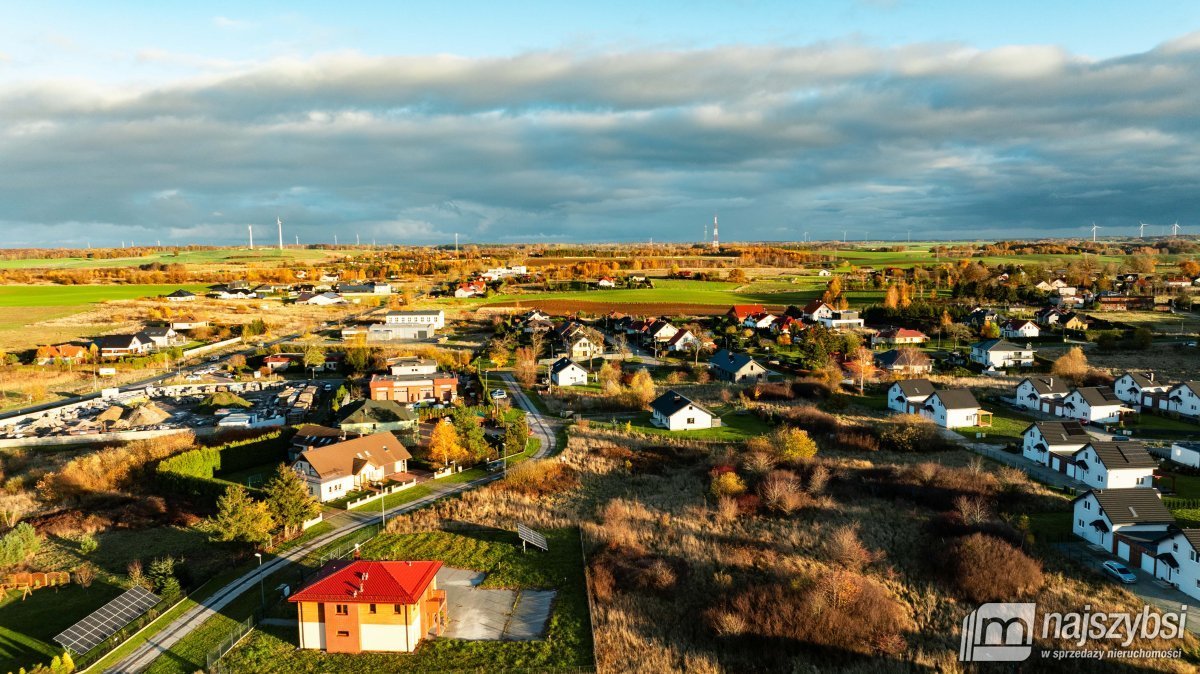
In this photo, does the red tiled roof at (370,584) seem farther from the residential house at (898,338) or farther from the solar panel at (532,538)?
the residential house at (898,338)

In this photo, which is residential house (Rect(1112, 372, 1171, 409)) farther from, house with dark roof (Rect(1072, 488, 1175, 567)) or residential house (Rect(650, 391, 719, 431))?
residential house (Rect(650, 391, 719, 431))

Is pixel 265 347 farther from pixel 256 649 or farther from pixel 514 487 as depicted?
pixel 256 649

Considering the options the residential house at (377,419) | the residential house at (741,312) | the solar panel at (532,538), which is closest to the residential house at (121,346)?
the residential house at (377,419)

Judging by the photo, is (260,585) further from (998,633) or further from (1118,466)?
(1118,466)

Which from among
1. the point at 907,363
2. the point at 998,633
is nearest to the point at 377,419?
the point at 998,633

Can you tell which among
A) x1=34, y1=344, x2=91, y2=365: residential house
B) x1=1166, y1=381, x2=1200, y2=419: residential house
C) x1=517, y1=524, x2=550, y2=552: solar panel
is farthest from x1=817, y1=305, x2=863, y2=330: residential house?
x1=34, y1=344, x2=91, y2=365: residential house

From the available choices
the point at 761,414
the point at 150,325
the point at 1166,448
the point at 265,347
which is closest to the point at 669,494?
the point at 761,414
